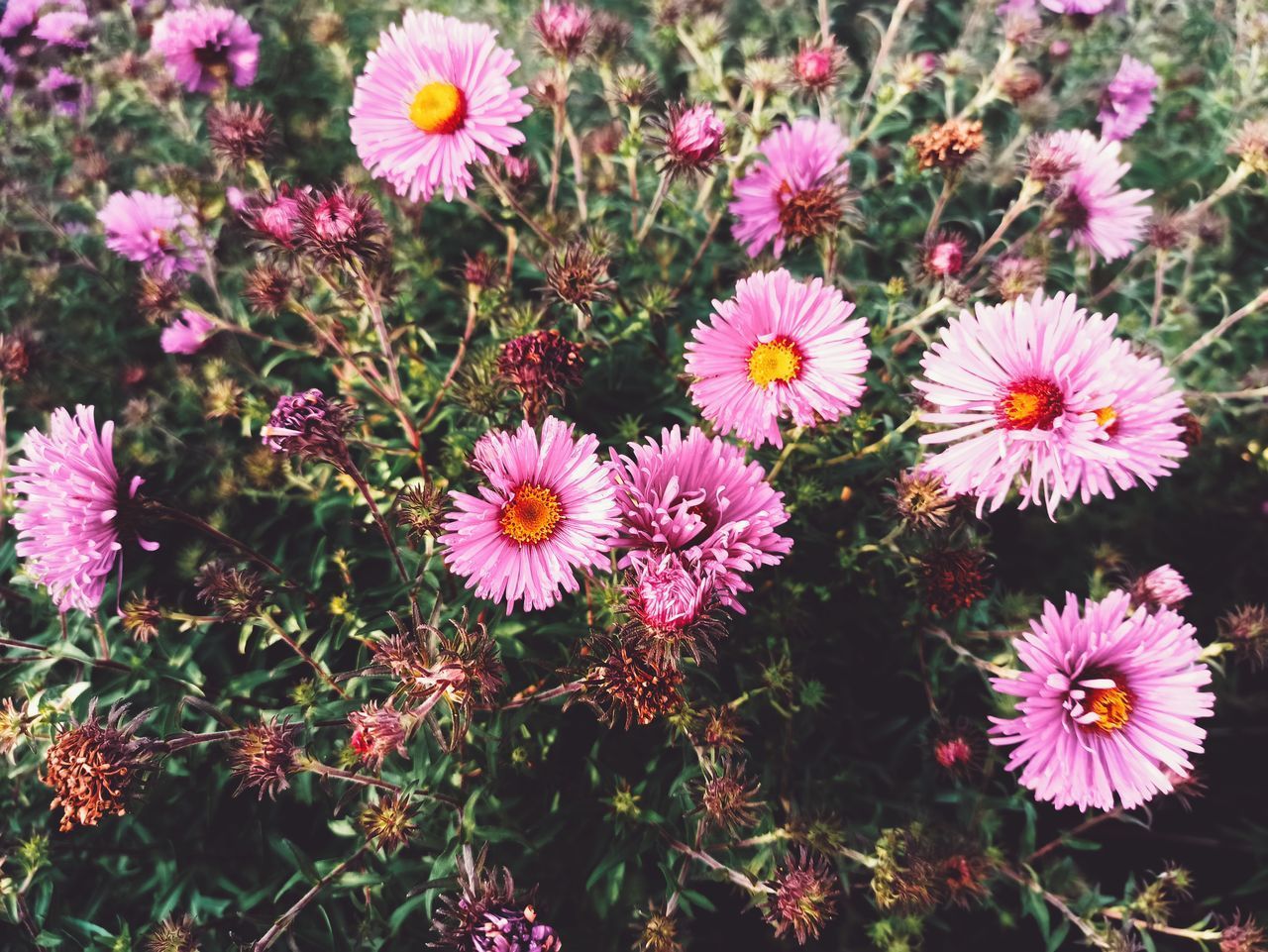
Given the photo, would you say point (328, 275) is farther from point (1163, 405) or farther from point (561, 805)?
point (1163, 405)

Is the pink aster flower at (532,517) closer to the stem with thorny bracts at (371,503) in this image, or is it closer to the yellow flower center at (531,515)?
the yellow flower center at (531,515)

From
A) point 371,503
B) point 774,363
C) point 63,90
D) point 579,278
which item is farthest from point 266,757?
point 63,90

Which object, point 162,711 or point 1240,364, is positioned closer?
point 162,711

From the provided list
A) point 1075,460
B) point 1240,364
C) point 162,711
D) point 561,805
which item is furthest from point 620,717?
Answer: point 1240,364

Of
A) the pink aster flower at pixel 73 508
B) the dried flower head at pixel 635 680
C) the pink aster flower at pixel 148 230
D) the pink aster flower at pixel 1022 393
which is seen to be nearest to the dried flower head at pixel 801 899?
the dried flower head at pixel 635 680

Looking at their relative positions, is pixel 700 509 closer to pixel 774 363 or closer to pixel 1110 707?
pixel 774 363
